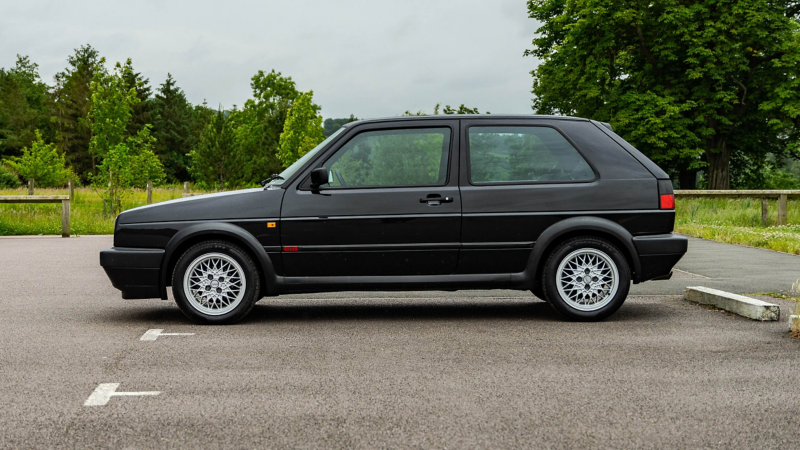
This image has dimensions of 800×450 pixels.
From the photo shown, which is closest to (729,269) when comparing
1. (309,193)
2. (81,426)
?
(309,193)

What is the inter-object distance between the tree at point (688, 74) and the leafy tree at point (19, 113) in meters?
54.6

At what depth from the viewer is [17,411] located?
4.07 m

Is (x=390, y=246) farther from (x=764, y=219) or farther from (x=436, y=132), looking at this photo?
(x=764, y=219)

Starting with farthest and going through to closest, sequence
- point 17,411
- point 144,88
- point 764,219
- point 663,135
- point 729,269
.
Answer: point 144,88
point 663,135
point 764,219
point 729,269
point 17,411

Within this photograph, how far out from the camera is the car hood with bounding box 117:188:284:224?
6.69 metres

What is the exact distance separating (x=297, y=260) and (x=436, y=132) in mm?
1691

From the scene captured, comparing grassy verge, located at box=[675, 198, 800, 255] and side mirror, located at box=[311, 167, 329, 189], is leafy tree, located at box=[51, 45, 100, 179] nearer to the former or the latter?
grassy verge, located at box=[675, 198, 800, 255]

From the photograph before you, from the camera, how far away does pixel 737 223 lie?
1897cm

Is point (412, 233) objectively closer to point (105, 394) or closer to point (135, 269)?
point (135, 269)

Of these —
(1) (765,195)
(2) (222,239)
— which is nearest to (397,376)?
(2) (222,239)

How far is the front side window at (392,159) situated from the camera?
6820 mm

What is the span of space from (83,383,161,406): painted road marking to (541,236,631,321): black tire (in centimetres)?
358

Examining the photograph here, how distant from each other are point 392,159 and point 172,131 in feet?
270

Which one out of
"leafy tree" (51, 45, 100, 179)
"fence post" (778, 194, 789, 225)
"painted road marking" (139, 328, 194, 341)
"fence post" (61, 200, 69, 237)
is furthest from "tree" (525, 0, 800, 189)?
"leafy tree" (51, 45, 100, 179)
